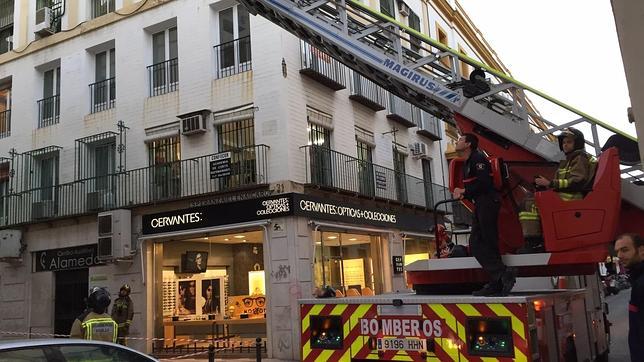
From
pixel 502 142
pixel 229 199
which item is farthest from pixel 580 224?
pixel 229 199

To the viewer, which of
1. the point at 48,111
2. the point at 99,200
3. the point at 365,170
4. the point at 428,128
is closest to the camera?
the point at 99,200

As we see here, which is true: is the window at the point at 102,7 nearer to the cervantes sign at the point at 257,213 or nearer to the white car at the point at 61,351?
the cervantes sign at the point at 257,213

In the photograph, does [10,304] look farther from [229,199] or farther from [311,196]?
[311,196]

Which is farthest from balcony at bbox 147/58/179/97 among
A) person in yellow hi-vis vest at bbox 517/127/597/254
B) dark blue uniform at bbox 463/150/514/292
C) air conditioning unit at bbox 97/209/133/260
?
person in yellow hi-vis vest at bbox 517/127/597/254

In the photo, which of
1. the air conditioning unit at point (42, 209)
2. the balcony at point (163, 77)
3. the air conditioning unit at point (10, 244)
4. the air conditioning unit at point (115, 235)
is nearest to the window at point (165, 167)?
the air conditioning unit at point (115, 235)

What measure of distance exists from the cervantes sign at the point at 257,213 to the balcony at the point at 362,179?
0.53 meters

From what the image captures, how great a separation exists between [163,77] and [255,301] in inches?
277

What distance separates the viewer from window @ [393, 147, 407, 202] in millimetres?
19375

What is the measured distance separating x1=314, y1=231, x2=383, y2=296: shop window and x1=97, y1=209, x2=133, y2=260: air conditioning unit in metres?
5.27

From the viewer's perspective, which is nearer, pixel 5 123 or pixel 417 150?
pixel 5 123

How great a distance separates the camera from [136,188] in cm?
1645

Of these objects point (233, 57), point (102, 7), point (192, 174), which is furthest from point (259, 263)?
point (102, 7)

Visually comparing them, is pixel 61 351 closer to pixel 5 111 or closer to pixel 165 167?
pixel 165 167

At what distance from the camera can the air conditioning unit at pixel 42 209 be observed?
60.5 feet
